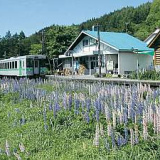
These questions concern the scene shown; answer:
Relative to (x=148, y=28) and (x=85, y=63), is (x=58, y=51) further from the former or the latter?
(x=148, y=28)

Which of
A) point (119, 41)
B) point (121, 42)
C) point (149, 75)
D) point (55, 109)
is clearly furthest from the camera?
point (119, 41)

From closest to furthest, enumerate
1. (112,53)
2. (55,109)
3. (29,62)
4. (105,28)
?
1. (55,109)
2. (29,62)
3. (112,53)
4. (105,28)

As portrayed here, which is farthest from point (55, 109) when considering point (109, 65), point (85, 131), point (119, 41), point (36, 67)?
point (119, 41)

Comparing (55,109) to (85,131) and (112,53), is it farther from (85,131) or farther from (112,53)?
(112,53)

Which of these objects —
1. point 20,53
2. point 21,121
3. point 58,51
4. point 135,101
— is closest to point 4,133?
point 21,121

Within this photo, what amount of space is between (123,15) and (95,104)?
9834cm

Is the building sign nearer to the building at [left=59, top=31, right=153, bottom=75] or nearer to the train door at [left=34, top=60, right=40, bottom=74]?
the building at [left=59, top=31, right=153, bottom=75]

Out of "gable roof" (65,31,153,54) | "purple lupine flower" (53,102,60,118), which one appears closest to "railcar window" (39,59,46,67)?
"gable roof" (65,31,153,54)

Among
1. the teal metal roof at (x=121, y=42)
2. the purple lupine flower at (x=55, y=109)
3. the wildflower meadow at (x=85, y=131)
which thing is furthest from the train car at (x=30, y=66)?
the purple lupine flower at (x=55, y=109)

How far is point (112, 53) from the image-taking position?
33.4 meters

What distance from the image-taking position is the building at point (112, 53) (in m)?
32.3

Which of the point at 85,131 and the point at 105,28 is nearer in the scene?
the point at 85,131

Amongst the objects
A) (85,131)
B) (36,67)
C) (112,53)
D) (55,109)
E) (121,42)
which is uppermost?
(121,42)

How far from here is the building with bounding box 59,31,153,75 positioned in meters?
32.3
